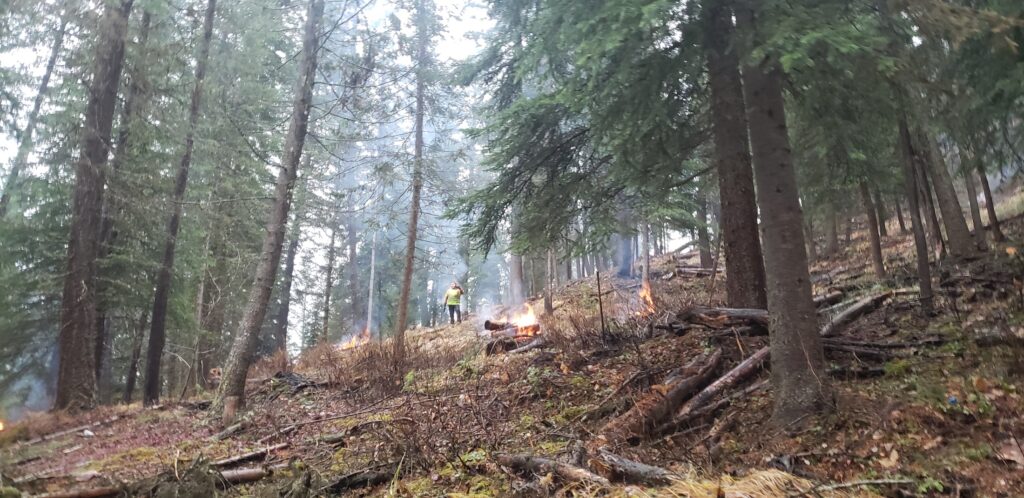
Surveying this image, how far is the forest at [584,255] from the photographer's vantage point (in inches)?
170

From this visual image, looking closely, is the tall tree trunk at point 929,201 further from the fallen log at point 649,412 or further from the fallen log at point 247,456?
the fallen log at point 247,456

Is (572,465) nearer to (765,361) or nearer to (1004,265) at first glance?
(765,361)

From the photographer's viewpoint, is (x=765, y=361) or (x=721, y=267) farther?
(x=721, y=267)

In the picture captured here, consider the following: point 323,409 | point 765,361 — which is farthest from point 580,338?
point 323,409

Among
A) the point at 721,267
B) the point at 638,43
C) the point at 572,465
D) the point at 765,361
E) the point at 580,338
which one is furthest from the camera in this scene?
the point at 721,267

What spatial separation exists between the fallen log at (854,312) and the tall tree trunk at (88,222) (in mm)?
13240

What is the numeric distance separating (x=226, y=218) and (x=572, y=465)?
1283 centimetres

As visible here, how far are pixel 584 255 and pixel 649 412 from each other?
4.85m

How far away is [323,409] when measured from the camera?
8.93 meters

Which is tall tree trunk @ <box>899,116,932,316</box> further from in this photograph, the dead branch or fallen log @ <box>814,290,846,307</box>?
the dead branch

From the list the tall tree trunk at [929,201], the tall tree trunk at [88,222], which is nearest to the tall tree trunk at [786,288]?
the tall tree trunk at [929,201]

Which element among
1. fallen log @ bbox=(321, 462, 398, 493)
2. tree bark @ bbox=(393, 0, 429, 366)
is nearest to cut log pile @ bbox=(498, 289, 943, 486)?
fallen log @ bbox=(321, 462, 398, 493)

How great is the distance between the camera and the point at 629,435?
5.03m

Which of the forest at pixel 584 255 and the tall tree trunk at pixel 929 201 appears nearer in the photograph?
the forest at pixel 584 255
